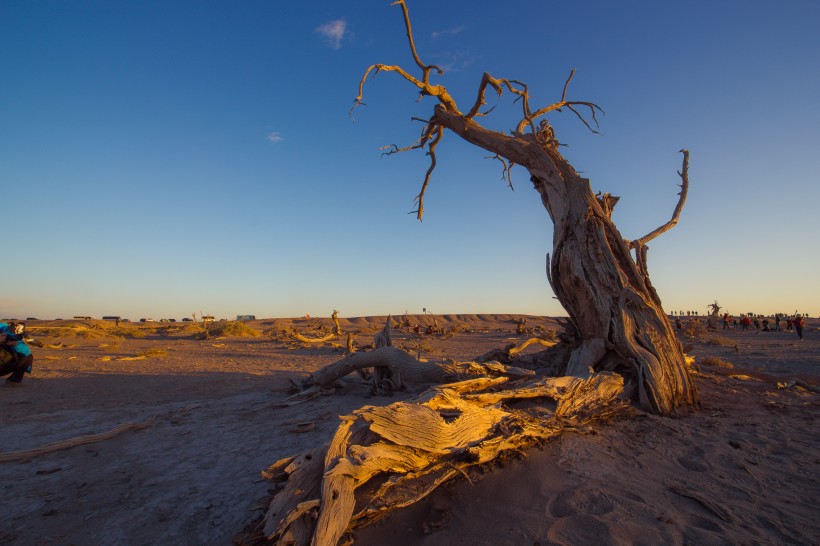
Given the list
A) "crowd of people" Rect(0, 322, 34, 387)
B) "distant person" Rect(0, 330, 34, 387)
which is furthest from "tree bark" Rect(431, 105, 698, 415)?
"distant person" Rect(0, 330, 34, 387)

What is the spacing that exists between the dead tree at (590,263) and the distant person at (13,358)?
785cm

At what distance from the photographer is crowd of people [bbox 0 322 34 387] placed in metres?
7.45

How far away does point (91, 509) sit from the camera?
10.2 feet

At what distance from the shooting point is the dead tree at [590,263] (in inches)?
205

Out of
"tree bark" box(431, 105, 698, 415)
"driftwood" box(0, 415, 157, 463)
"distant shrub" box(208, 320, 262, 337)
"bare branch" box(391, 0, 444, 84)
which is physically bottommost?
"driftwood" box(0, 415, 157, 463)

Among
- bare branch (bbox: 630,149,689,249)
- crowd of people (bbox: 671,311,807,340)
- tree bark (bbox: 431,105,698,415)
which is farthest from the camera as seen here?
crowd of people (bbox: 671,311,807,340)

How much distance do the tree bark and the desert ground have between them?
0.54m

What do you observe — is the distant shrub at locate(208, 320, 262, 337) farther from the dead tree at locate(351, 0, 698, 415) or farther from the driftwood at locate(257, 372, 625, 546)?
the driftwood at locate(257, 372, 625, 546)

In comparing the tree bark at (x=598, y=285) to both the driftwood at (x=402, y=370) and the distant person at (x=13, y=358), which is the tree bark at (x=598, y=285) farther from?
the distant person at (x=13, y=358)

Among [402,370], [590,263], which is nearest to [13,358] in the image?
[402,370]

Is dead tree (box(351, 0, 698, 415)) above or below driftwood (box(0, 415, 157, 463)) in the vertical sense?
above

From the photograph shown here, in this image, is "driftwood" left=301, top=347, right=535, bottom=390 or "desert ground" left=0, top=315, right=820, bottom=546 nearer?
"desert ground" left=0, top=315, right=820, bottom=546

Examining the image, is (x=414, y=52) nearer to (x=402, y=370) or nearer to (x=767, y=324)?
(x=402, y=370)

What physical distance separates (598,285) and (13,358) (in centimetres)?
1048
